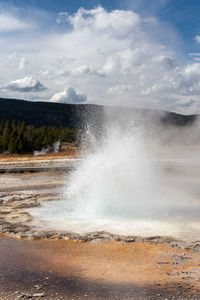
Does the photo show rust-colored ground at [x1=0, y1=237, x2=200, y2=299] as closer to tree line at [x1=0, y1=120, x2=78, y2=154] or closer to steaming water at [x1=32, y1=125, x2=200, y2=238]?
steaming water at [x1=32, y1=125, x2=200, y2=238]

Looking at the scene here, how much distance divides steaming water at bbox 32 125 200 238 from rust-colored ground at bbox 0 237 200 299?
1.71m

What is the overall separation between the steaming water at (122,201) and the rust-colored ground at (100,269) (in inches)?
67.5

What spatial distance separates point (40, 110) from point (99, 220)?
168 m

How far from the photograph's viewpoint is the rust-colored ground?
7.35 meters

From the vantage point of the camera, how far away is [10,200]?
18234 mm

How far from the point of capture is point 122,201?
55.4ft

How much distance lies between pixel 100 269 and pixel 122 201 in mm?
8362

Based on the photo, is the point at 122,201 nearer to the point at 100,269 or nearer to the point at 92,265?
the point at 92,265

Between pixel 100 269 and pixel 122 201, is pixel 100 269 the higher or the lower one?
the lower one

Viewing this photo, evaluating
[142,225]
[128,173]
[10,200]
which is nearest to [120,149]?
[128,173]

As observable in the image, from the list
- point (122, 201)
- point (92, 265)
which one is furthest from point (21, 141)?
point (92, 265)

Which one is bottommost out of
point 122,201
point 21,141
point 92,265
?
point 92,265

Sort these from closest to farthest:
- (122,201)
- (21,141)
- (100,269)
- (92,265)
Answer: (100,269)
(92,265)
(122,201)
(21,141)

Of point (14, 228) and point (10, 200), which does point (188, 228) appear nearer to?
point (14, 228)
